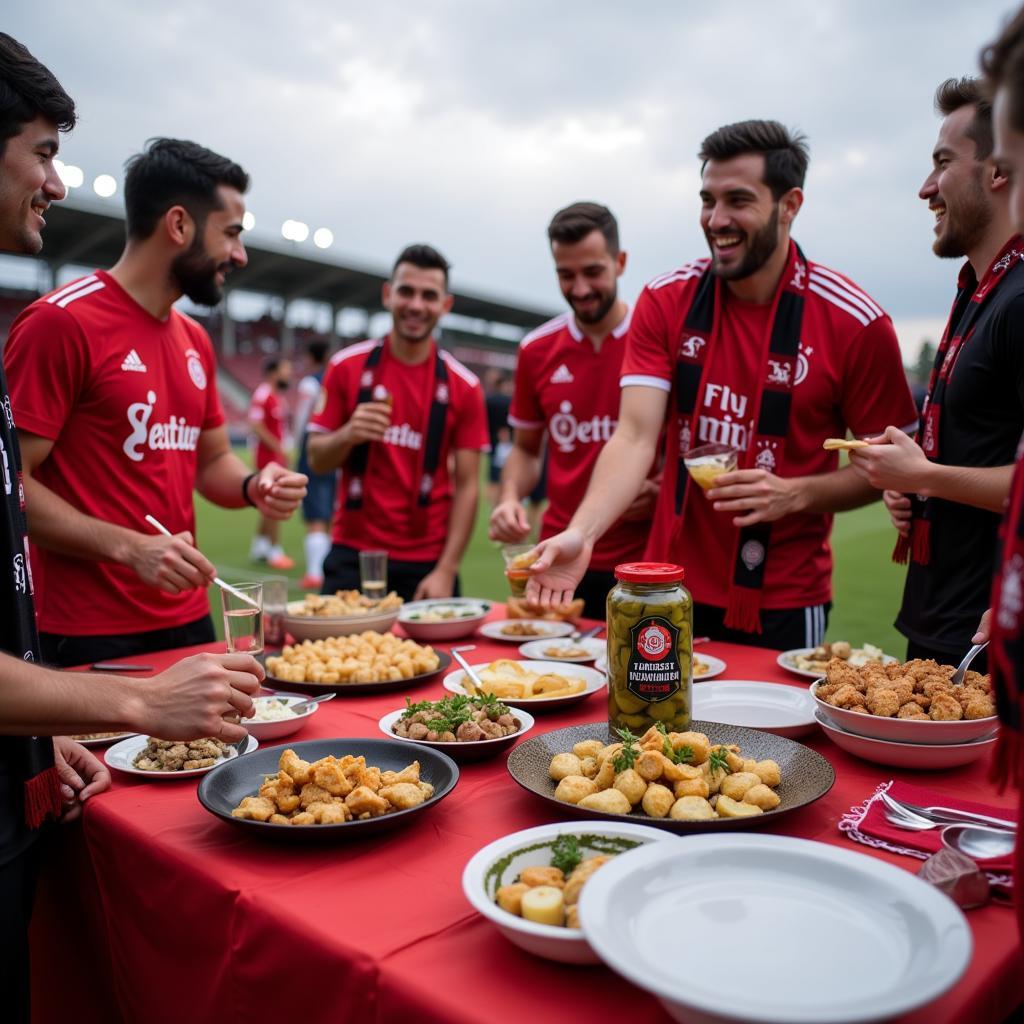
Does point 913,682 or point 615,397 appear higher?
point 615,397

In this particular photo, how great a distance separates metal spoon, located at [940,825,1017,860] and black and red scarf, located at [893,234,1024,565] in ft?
4.49

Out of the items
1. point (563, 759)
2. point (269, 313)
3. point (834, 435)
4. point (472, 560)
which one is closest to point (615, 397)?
point (834, 435)

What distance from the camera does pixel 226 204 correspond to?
3.31 meters

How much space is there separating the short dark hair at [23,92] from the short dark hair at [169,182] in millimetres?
1257

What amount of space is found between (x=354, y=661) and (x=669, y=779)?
1.17 metres

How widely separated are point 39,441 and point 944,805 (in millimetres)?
2638

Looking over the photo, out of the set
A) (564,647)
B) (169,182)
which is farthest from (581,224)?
(564,647)

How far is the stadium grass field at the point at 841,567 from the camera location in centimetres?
753

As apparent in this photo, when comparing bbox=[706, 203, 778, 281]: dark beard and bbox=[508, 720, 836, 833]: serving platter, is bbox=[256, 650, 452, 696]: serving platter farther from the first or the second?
bbox=[706, 203, 778, 281]: dark beard

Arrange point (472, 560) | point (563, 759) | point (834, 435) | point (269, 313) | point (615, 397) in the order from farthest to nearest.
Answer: point (269, 313) → point (472, 560) → point (615, 397) → point (834, 435) → point (563, 759)

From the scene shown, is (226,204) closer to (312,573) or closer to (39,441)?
(39,441)

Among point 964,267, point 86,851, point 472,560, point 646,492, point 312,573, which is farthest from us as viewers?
point 472,560

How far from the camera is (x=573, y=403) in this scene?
4109mm

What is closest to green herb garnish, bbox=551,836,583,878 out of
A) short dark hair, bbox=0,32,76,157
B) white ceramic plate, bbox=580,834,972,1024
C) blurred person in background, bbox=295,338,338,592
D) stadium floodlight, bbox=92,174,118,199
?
white ceramic plate, bbox=580,834,972,1024
